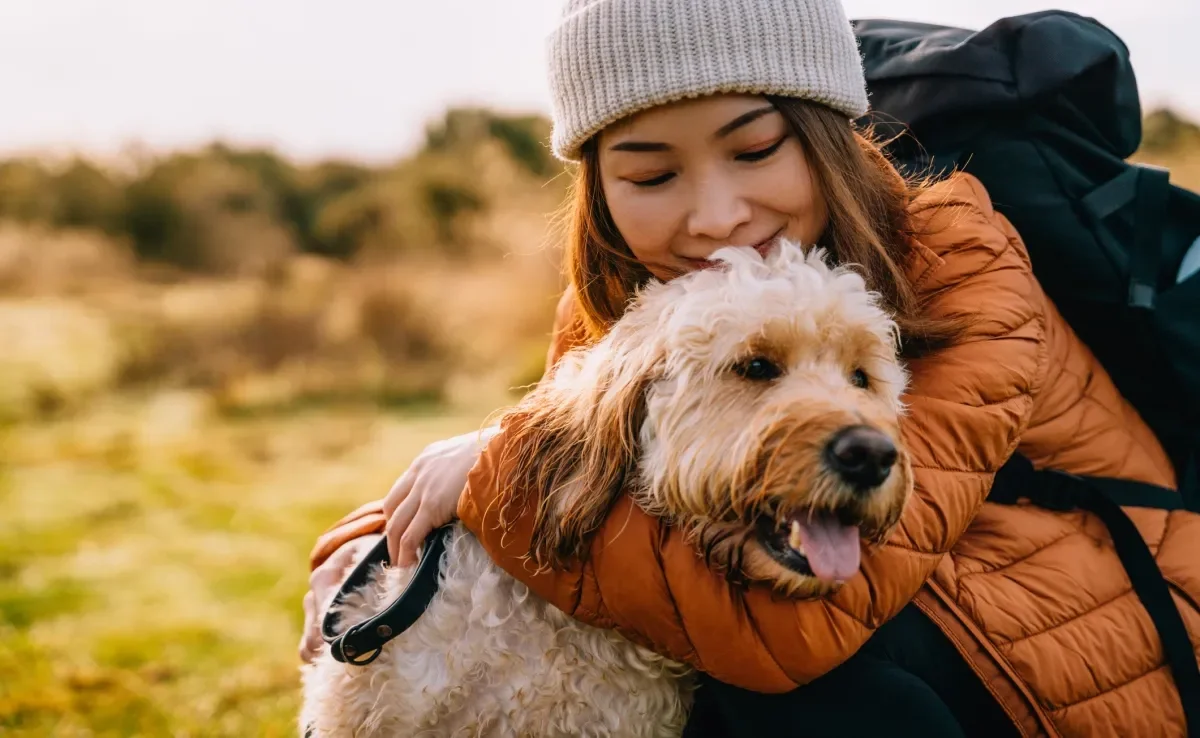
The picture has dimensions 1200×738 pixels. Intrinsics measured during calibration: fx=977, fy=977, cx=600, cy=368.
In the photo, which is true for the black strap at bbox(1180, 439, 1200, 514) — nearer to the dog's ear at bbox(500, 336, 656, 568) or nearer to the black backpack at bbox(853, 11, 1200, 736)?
the black backpack at bbox(853, 11, 1200, 736)

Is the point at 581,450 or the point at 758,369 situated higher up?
the point at 758,369

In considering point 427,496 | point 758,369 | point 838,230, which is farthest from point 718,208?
point 427,496

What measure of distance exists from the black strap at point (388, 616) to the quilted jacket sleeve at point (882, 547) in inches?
5.4

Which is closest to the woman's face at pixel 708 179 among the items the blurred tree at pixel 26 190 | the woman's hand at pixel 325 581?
the woman's hand at pixel 325 581

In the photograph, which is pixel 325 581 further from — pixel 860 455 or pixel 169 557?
pixel 169 557

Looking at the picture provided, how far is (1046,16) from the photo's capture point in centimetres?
259

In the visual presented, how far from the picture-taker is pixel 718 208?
2289 millimetres

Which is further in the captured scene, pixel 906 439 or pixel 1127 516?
pixel 1127 516

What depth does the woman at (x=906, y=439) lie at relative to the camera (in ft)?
6.73

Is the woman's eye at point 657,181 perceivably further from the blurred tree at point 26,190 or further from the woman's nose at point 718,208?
the blurred tree at point 26,190

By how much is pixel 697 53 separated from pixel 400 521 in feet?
4.33

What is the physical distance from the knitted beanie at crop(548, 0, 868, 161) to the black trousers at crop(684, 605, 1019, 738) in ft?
4.22

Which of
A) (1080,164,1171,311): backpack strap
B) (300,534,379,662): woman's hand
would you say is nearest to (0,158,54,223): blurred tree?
(300,534,379,662): woman's hand

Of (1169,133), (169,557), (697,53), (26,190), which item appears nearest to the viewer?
(697,53)
